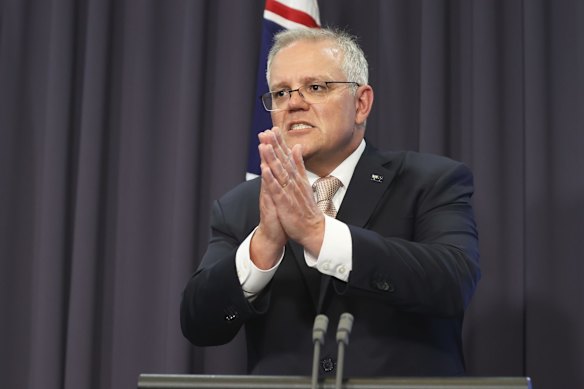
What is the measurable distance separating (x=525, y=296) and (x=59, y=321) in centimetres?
184

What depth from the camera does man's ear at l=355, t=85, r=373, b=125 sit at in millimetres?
2631

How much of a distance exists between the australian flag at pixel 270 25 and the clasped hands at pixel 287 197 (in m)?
1.14

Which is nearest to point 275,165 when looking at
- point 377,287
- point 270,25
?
point 377,287

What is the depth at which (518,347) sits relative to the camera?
306 cm

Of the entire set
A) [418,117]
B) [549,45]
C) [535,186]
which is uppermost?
[549,45]

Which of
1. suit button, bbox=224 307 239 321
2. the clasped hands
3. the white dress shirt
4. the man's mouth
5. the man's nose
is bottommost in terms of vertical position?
suit button, bbox=224 307 239 321

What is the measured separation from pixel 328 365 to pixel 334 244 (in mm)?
336

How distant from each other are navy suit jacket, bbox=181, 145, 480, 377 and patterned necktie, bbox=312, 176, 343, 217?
71 millimetres

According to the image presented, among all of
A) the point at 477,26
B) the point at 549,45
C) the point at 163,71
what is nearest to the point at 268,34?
the point at 163,71

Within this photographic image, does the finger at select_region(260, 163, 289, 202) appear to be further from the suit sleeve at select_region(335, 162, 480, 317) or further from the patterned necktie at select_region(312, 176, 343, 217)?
the patterned necktie at select_region(312, 176, 343, 217)

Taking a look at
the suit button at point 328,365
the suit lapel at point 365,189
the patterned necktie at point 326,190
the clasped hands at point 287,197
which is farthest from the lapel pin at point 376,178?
the suit button at point 328,365

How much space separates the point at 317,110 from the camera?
2482mm

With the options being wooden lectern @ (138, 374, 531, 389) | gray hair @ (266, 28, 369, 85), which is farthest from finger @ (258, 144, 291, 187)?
wooden lectern @ (138, 374, 531, 389)

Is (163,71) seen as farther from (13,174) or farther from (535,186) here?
(535,186)
